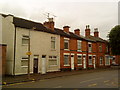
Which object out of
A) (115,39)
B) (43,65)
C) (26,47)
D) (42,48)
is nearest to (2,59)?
(26,47)

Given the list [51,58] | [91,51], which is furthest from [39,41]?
[91,51]

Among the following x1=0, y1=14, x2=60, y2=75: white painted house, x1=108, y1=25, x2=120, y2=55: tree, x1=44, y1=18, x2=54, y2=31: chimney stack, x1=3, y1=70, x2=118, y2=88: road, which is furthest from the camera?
x1=108, y1=25, x2=120, y2=55: tree

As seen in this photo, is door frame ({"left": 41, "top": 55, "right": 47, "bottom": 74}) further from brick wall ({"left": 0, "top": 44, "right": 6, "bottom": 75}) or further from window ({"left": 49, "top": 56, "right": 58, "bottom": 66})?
brick wall ({"left": 0, "top": 44, "right": 6, "bottom": 75})

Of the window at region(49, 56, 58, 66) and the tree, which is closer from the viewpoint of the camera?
the window at region(49, 56, 58, 66)

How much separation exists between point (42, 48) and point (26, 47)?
267cm

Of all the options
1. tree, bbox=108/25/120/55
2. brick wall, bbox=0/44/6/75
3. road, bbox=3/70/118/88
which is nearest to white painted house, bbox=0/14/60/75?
brick wall, bbox=0/44/6/75

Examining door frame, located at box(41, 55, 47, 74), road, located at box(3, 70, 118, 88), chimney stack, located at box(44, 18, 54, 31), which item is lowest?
road, located at box(3, 70, 118, 88)

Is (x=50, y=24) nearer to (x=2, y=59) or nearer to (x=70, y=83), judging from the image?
(x=2, y=59)

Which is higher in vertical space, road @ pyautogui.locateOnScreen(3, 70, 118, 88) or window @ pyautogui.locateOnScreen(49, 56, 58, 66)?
window @ pyautogui.locateOnScreen(49, 56, 58, 66)

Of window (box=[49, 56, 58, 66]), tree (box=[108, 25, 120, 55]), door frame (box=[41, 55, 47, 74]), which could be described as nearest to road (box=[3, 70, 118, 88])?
door frame (box=[41, 55, 47, 74])

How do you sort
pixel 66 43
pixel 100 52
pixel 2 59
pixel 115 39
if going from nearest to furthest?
pixel 2 59 → pixel 66 43 → pixel 115 39 → pixel 100 52

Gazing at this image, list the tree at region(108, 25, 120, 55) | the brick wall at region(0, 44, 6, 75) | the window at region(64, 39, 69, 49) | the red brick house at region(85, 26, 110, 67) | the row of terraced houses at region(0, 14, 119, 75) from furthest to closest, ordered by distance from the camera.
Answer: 1. the red brick house at region(85, 26, 110, 67)
2. the tree at region(108, 25, 120, 55)
3. the window at region(64, 39, 69, 49)
4. the row of terraced houses at region(0, 14, 119, 75)
5. the brick wall at region(0, 44, 6, 75)

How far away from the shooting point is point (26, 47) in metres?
19.2

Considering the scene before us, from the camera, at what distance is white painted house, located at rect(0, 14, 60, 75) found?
17953mm
